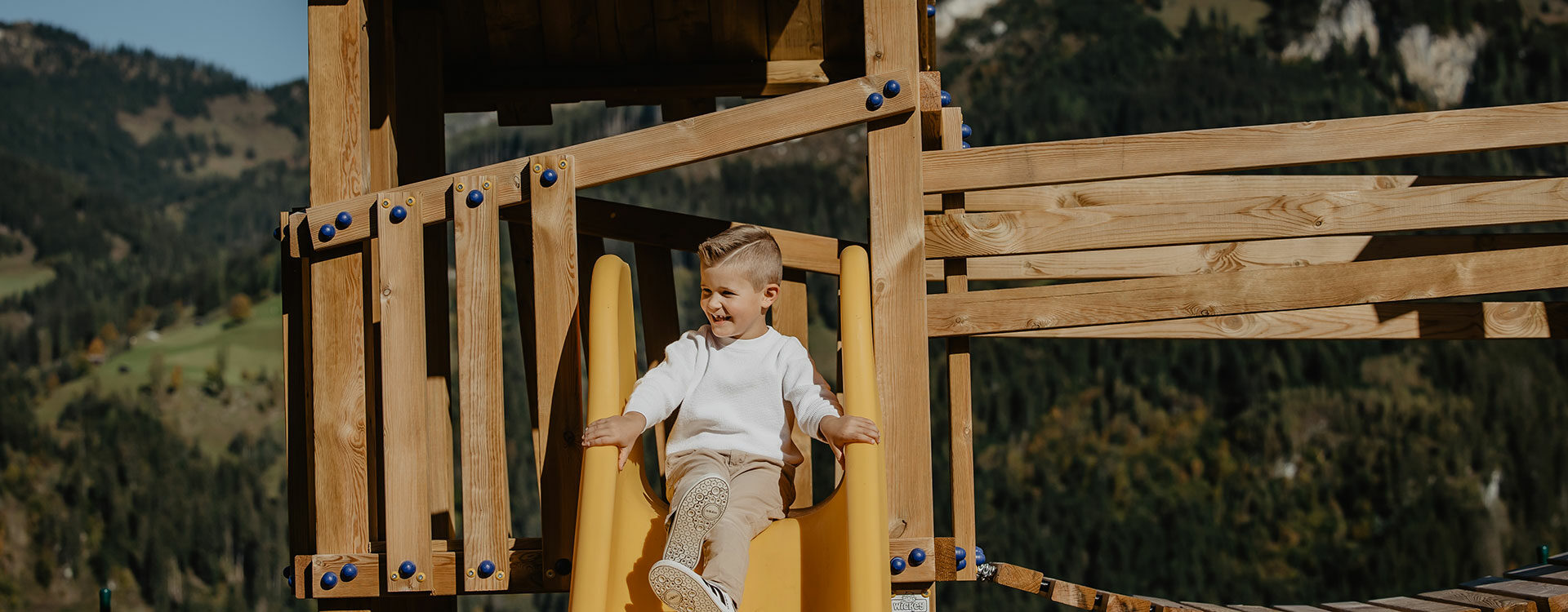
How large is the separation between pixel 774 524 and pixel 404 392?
1.24m

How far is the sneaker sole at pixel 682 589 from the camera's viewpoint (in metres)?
3.34

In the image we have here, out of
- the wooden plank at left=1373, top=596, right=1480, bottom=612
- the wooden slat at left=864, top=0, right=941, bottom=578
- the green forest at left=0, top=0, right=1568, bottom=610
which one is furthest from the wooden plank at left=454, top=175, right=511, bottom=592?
the green forest at left=0, top=0, right=1568, bottom=610

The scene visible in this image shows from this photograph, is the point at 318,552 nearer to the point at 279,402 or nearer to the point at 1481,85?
the point at 279,402

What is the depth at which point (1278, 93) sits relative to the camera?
49.5 meters

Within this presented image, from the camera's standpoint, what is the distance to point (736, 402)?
404 cm

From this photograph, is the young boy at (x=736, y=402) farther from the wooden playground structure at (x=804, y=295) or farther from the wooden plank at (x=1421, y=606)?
the wooden plank at (x=1421, y=606)

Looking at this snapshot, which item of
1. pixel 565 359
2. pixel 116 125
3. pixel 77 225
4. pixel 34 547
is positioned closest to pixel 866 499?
pixel 565 359

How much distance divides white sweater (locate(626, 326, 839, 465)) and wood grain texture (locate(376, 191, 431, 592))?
0.74 meters

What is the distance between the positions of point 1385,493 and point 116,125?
224 feet

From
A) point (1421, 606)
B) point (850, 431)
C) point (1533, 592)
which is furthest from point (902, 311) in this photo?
point (1533, 592)

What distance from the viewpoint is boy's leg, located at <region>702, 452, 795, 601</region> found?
3.51 m

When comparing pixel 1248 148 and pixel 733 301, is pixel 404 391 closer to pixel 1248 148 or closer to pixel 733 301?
pixel 733 301

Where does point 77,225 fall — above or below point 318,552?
above

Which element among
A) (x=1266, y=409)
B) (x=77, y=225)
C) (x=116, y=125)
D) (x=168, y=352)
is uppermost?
(x=116, y=125)
